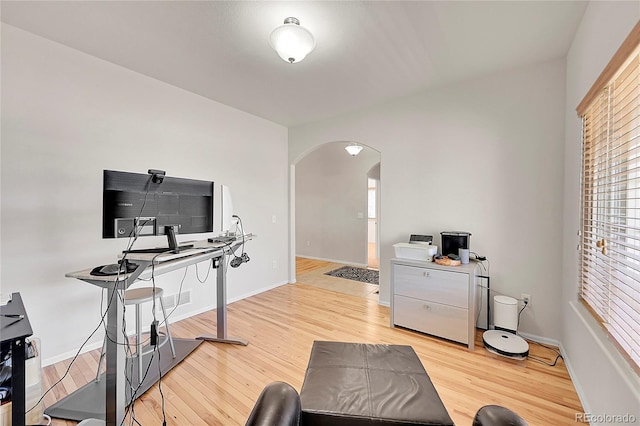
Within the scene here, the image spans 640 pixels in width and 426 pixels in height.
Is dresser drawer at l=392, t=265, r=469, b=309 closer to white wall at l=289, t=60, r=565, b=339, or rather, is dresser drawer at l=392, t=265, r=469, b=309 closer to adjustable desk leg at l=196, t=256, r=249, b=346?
white wall at l=289, t=60, r=565, b=339

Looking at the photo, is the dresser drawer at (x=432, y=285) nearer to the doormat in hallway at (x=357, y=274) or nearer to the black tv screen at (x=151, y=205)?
the doormat in hallway at (x=357, y=274)

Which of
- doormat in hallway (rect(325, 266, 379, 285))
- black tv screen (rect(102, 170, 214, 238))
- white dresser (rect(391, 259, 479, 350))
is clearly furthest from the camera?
doormat in hallway (rect(325, 266, 379, 285))

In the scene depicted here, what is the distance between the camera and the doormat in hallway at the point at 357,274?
466 centimetres

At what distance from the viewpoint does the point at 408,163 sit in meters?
3.22

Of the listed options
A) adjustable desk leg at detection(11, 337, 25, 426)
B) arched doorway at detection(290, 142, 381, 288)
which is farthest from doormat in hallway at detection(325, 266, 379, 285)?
adjustable desk leg at detection(11, 337, 25, 426)

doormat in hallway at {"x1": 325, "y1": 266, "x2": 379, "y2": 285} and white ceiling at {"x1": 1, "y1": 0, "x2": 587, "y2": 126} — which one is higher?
white ceiling at {"x1": 1, "y1": 0, "x2": 587, "y2": 126}

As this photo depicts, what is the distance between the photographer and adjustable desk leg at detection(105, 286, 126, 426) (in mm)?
1421

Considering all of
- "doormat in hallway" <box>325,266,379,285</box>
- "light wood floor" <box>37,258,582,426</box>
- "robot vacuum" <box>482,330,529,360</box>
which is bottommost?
"light wood floor" <box>37,258,582,426</box>

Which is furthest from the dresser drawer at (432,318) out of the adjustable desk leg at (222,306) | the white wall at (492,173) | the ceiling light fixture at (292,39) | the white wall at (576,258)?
the ceiling light fixture at (292,39)

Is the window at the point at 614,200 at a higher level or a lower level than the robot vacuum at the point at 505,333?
higher

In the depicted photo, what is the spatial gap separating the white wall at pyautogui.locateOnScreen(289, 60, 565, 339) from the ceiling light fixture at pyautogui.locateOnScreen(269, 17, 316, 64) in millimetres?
1807

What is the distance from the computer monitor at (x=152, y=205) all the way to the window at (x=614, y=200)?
2.45m

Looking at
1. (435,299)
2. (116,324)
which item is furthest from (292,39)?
(435,299)

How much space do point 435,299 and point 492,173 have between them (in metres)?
1.42
